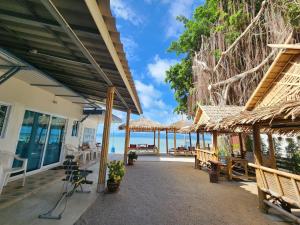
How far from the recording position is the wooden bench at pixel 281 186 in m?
2.53

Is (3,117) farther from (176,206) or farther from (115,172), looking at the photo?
(176,206)

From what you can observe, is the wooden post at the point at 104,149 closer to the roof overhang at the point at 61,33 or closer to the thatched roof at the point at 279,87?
the roof overhang at the point at 61,33

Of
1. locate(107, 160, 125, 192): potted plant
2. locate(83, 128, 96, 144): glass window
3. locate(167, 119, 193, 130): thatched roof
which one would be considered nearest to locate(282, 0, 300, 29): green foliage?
locate(107, 160, 125, 192): potted plant

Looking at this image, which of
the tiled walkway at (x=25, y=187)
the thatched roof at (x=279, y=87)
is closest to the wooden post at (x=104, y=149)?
the tiled walkway at (x=25, y=187)

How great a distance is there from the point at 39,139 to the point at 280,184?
6957mm

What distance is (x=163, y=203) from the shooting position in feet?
11.9

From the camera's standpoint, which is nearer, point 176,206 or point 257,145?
point 176,206

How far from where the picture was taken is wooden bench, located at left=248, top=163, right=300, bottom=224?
2535 mm

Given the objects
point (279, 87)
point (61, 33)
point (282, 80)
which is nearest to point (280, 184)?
point (279, 87)

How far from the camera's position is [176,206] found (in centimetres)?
347

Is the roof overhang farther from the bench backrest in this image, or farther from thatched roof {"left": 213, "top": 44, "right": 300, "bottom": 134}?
the bench backrest

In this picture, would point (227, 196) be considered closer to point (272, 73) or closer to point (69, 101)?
point (272, 73)

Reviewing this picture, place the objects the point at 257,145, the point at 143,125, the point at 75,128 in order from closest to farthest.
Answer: the point at 257,145
the point at 75,128
the point at 143,125

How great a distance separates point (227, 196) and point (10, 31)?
5682 millimetres
